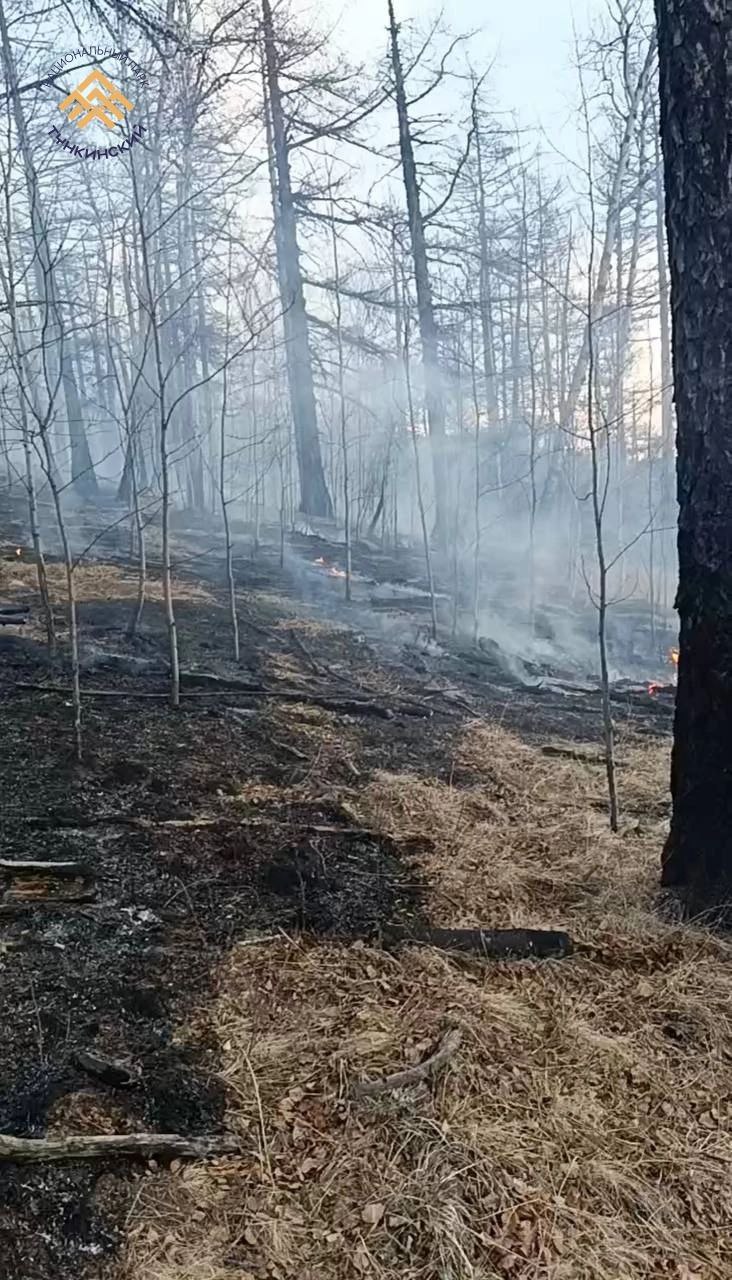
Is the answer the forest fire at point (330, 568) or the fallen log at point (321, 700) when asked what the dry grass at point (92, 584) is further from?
the forest fire at point (330, 568)

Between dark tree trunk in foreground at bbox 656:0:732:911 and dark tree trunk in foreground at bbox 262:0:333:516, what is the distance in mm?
12951

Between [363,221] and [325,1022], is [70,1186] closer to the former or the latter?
[325,1022]

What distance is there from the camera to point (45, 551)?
10.6 m

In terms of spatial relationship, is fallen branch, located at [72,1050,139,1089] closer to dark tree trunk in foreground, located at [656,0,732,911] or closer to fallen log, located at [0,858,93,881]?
fallen log, located at [0,858,93,881]

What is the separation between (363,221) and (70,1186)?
1632cm

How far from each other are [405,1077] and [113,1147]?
2.43ft

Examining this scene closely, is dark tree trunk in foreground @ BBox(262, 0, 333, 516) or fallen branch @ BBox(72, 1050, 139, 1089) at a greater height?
dark tree trunk in foreground @ BBox(262, 0, 333, 516)

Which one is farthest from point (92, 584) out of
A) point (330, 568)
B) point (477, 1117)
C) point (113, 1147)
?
point (477, 1117)

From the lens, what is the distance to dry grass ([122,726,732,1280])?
154 centimetres

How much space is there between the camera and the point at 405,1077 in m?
1.95

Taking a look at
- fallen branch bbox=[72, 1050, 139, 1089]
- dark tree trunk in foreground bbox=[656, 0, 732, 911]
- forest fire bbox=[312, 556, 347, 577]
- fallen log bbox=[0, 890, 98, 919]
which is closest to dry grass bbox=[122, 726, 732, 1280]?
fallen branch bbox=[72, 1050, 139, 1089]

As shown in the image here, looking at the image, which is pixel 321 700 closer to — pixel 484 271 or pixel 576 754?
pixel 576 754

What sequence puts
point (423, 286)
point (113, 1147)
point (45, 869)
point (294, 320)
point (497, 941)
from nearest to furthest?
point (113, 1147), point (497, 941), point (45, 869), point (423, 286), point (294, 320)

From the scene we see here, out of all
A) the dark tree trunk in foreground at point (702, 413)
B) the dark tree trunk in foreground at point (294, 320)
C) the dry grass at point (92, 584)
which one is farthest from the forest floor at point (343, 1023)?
the dark tree trunk in foreground at point (294, 320)
